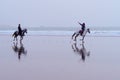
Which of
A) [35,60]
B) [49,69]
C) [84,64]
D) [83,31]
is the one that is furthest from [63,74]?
[83,31]

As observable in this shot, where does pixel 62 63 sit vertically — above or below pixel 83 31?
below

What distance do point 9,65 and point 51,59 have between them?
1898 mm

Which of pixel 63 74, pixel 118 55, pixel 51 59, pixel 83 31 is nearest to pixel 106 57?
pixel 118 55

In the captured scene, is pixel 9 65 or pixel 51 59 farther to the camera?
pixel 51 59

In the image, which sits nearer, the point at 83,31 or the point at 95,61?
the point at 95,61

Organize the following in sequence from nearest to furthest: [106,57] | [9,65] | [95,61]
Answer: [9,65] → [95,61] → [106,57]

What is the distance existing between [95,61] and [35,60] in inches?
65.9

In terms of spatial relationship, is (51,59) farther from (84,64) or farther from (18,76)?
(18,76)

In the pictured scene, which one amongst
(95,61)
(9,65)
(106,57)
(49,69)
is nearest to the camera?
(49,69)

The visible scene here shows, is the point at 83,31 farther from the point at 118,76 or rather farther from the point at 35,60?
the point at 118,76

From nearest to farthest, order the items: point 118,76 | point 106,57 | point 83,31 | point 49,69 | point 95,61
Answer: point 118,76
point 49,69
point 95,61
point 106,57
point 83,31

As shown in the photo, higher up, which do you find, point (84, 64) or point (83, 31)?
point (83, 31)

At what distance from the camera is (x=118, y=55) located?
15.1 metres

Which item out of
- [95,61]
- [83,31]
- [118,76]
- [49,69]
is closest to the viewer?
[118,76]
